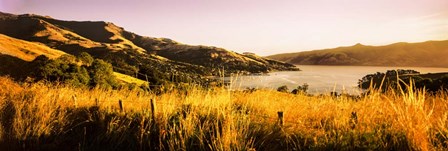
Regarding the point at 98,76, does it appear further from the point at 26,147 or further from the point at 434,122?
the point at 434,122

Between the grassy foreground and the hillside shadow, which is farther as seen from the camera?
the hillside shadow

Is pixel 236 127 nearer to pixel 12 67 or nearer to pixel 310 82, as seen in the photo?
pixel 12 67

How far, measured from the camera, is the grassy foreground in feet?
17.0

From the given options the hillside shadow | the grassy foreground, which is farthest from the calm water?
the hillside shadow

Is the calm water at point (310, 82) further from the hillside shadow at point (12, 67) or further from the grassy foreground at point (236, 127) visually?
the hillside shadow at point (12, 67)

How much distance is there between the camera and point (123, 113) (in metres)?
8.35

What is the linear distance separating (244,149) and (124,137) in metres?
2.70

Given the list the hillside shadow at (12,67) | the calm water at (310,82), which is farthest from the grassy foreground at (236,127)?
the hillside shadow at (12,67)

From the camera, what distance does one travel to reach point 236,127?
6469 millimetres

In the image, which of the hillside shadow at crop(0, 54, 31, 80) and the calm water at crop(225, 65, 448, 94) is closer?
the calm water at crop(225, 65, 448, 94)

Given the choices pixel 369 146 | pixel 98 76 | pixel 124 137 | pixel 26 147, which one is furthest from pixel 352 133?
pixel 98 76

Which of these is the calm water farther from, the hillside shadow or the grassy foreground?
the hillside shadow

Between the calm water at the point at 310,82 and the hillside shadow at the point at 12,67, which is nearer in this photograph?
the calm water at the point at 310,82

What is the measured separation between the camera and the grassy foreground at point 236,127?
5.18m
